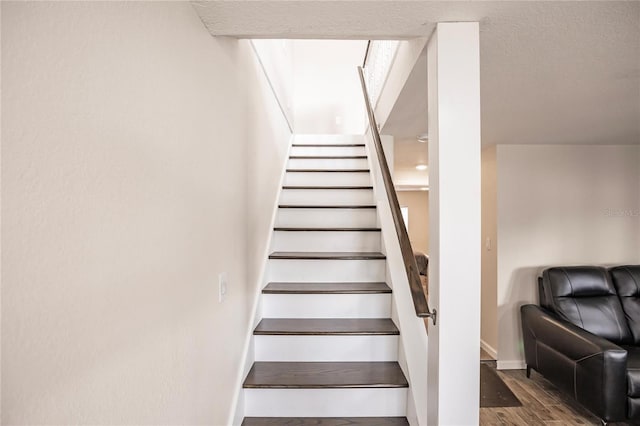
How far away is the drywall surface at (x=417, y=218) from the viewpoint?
8.88 m

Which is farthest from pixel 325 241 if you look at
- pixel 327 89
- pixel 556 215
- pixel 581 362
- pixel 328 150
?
pixel 327 89

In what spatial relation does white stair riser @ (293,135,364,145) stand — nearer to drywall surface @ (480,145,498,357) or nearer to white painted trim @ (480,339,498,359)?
drywall surface @ (480,145,498,357)

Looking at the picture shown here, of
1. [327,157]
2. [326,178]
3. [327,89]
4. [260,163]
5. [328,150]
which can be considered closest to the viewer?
[260,163]

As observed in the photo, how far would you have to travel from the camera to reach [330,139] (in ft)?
13.9

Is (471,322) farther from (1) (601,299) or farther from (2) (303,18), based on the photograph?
(1) (601,299)

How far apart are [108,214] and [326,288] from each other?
1740 millimetres

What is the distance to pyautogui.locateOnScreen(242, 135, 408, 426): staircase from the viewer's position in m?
1.78

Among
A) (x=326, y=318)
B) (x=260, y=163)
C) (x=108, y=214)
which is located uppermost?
(x=260, y=163)

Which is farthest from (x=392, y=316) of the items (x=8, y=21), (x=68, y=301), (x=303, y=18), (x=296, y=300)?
(x=8, y=21)

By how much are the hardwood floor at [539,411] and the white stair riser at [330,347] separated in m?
1.28

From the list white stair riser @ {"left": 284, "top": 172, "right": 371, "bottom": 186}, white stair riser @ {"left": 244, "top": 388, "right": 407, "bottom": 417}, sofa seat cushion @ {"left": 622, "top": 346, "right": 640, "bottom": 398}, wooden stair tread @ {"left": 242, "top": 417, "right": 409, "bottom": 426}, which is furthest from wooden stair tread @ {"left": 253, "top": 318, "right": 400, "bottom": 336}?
sofa seat cushion @ {"left": 622, "top": 346, "right": 640, "bottom": 398}

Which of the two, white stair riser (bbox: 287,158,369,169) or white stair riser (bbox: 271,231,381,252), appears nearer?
white stair riser (bbox: 271,231,381,252)

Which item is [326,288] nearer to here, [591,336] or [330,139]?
[591,336]

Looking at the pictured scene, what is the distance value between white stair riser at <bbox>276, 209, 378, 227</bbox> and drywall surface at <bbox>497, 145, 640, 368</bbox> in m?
1.68
